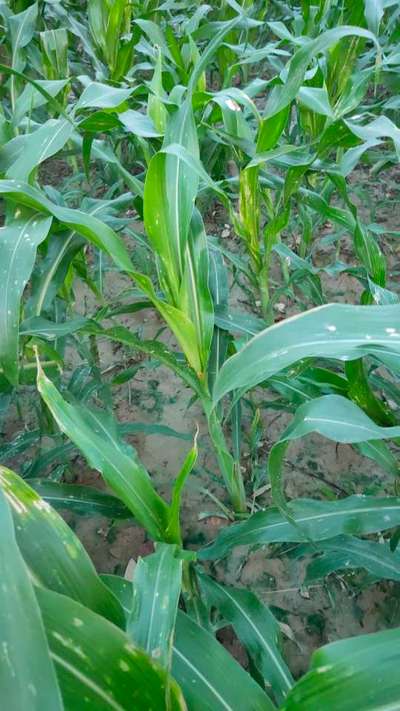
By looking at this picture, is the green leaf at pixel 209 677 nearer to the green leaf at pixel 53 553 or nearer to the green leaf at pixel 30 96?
the green leaf at pixel 53 553

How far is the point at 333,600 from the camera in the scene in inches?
34.5

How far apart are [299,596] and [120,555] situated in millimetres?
339

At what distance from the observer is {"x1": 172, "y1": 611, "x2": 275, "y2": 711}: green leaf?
455mm

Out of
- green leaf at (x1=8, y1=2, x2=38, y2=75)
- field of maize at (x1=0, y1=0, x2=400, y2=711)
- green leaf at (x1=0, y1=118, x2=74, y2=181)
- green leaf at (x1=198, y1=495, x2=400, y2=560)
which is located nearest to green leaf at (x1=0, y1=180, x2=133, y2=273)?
field of maize at (x1=0, y1=0, x2=400, y2=711)

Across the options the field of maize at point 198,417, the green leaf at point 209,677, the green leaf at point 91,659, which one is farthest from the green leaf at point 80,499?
the green leaf at point 91,659

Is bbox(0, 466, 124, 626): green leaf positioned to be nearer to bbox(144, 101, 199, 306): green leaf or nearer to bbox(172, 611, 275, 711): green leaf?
bbox(172, 611, 275, 711): green leaf

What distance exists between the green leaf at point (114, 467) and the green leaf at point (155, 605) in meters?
0.05

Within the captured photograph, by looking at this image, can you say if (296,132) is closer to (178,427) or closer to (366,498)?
(178,427)

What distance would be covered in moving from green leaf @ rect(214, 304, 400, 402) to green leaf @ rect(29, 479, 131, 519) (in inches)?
13.4

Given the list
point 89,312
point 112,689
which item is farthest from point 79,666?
point 89,312

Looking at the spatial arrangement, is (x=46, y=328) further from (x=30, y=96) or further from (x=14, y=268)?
(x=30, y=96)

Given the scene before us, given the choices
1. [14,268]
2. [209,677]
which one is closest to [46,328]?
[14,268]

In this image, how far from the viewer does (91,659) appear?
0.34m

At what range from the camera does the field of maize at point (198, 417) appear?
14.0 inches
